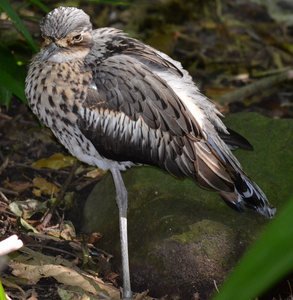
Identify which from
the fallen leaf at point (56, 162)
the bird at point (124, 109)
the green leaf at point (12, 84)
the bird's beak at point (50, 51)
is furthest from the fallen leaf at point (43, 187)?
the bird's beak at point (50, 51)

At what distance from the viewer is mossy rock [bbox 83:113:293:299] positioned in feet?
11.9

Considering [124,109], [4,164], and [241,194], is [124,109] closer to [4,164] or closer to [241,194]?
[241,194]

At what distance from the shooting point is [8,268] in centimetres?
359

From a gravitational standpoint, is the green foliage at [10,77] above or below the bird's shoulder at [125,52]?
below

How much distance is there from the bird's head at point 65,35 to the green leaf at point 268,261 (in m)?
2.90

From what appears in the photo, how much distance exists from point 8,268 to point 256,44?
5391 mm

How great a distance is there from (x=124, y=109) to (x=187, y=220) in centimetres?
100

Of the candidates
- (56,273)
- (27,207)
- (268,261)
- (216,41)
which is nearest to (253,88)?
(216,41)

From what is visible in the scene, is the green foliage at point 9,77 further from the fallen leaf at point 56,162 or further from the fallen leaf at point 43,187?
the fallen leaf at point 43,187

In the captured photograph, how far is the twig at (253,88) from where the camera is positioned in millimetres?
5957

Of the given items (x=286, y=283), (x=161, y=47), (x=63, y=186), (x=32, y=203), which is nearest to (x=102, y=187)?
(x=63, y=186)

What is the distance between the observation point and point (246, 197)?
3.71 metres

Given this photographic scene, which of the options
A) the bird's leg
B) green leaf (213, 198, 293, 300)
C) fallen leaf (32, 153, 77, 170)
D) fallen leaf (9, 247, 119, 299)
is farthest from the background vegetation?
green leaf (213, 198, 293, 300)

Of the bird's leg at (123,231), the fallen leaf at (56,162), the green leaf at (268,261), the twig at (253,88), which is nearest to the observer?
the green leaf at (268,261)
